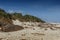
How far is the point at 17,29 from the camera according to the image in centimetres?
1502

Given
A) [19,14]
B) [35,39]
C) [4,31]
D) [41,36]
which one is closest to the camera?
[35,39]

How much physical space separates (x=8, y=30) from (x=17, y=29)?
2.35 ft

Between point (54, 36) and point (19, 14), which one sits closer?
point (54, 36)

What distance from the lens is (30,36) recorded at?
1255cm

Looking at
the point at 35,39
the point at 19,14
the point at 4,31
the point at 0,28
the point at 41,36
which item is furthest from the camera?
the point at 19,14

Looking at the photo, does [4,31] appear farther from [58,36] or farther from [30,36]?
[58,36]

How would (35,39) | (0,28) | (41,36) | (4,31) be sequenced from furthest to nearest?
1. (0,28)
2. (4,31)
3. (41,36)
4. (35,39)

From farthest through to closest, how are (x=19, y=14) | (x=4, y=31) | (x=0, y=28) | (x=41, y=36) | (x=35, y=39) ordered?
(x=19, y=14)
(x=0, y=28)
(x=4, y=31)
(x=41, y=36)
(x=35, y=39)

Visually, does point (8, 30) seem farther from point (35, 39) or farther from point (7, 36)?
point (35, 39)

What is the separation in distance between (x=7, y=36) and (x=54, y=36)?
2.71 metres

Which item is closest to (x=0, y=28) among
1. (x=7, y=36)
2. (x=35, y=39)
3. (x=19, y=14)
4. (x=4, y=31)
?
(x=4, y=31)

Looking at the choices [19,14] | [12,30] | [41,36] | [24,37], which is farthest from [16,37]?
[19,14]

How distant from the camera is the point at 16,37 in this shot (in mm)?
12289

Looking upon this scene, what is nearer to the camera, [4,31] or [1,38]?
[1,38]
